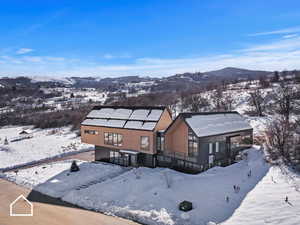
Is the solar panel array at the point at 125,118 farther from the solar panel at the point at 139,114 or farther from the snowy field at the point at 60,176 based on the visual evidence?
the snowy field at the point at 60,176

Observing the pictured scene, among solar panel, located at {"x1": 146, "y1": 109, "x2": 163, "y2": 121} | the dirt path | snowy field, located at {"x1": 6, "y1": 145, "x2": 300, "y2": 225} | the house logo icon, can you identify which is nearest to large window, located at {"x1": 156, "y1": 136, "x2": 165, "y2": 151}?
solar panel, located at {"x1": 146, "y1": 109, "x2": 163, "y2": 121}

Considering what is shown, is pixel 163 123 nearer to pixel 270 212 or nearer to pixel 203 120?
pixel 203 120

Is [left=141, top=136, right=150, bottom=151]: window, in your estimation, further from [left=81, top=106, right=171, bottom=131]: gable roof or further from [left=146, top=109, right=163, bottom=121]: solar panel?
[left=146, top=109, right=163, bottom=121]: solar panel

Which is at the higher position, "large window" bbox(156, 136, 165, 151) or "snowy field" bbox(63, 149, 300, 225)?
"large window" bbox(156, 136, 165, 151)

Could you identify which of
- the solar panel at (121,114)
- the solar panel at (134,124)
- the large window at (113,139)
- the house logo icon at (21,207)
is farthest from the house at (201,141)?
the house logo icon at (21,207)

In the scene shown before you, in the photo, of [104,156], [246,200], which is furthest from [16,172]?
[246,200]

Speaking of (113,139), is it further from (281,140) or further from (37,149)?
(37,149)
